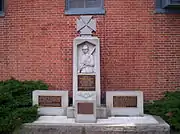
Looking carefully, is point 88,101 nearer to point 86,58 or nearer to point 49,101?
point 86,58

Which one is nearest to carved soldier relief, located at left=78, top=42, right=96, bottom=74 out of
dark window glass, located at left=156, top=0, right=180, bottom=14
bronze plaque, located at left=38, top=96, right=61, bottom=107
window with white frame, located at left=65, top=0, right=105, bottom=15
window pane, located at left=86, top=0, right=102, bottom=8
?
bronze plaque, located at left=38, top=96, right=61, bottom=107

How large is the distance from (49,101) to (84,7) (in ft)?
12.8

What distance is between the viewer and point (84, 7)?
39.8 feet

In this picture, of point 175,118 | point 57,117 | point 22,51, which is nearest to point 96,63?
point 57,117

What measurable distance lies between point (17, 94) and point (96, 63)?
287 centimetres

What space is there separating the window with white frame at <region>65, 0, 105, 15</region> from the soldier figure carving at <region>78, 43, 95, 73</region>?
253 cm

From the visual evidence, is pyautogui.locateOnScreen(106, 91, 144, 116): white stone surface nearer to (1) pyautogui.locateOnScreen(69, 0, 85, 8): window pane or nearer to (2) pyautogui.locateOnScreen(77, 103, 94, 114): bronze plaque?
(2) pyautogui.locateOnScreen(77, 103, 94, 114): bronze plaque

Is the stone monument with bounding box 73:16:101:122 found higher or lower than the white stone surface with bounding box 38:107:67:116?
higher

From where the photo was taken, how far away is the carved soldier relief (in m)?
9.76

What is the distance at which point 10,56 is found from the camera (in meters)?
12.2

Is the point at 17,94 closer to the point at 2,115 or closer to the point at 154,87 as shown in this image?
the point at 2,115

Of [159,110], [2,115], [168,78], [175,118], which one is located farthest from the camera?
[168,78]

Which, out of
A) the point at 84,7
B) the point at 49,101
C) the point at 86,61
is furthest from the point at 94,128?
the point at 84,7

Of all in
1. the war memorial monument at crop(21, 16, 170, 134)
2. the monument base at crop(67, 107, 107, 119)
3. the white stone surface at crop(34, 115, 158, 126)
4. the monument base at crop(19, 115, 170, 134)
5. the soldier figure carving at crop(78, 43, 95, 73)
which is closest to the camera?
the monument base at crop(19, 115, 170, 134)
